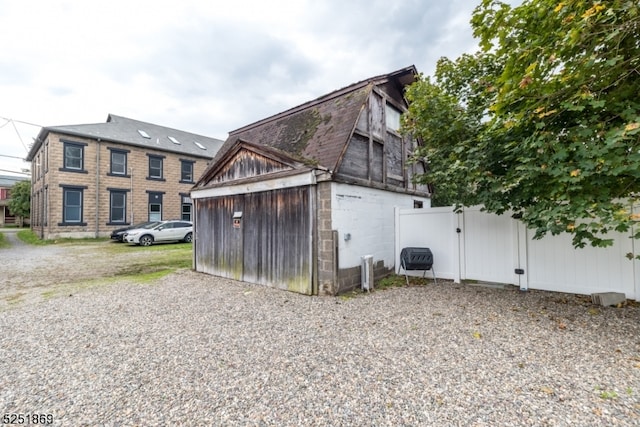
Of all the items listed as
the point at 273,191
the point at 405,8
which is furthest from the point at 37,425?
the point at 405,8

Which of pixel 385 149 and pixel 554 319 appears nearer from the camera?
pixel 554 319

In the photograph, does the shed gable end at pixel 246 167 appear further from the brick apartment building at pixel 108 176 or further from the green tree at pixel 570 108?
the brick apartment building at pixel 108 176

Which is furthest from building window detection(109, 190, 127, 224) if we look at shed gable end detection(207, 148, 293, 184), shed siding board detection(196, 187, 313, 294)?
shed gable end detection(207, 148, 293, 184)

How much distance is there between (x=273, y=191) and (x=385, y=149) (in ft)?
11.0

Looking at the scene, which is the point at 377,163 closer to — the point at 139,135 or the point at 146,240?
the point at 146,240

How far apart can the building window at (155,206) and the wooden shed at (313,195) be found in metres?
13.2

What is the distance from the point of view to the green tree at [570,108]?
3193 mm

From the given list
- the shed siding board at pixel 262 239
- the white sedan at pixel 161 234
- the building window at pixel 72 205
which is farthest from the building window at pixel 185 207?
the shed siding board at pixel 262 239

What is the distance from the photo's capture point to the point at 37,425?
2.07 meters

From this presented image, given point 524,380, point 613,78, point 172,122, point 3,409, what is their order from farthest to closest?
point 172,122
point 613,78
point 524,380
point 3,409

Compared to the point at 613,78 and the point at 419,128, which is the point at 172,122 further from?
the point at 613,78

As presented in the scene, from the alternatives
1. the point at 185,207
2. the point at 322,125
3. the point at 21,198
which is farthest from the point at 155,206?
the point at 21,198

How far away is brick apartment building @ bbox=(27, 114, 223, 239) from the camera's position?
1583cm

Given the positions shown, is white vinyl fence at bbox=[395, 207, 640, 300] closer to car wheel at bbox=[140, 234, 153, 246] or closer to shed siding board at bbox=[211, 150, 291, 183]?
shed siding board at bbox=[211, 150, 291, 183]
